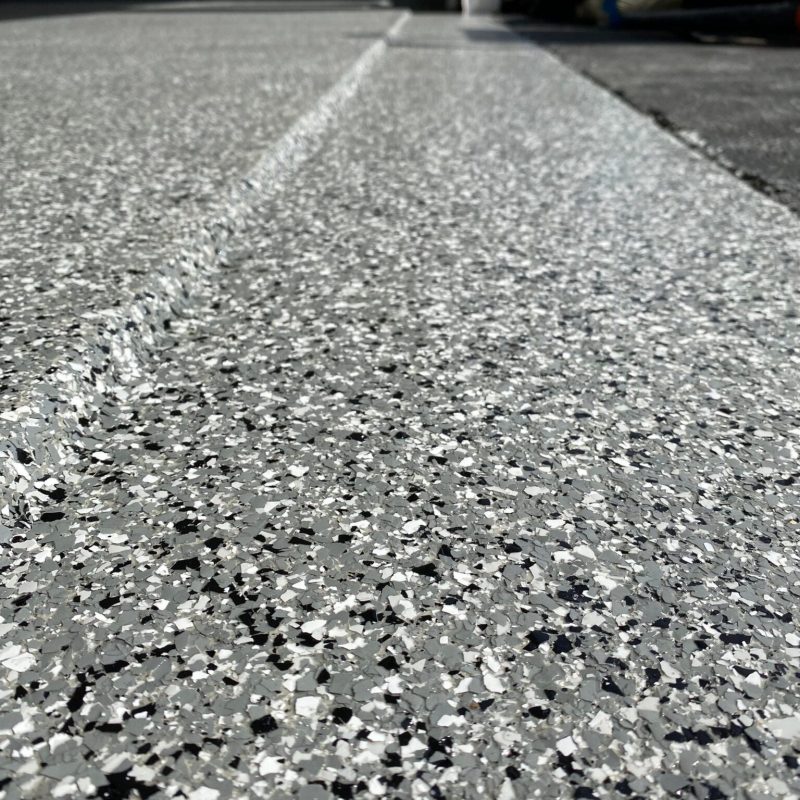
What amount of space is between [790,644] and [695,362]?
0.33 meters

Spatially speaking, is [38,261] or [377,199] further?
[377,199]

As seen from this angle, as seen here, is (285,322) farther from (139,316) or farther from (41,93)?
(41,93)

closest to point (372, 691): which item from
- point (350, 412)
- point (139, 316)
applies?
point (350, 412)

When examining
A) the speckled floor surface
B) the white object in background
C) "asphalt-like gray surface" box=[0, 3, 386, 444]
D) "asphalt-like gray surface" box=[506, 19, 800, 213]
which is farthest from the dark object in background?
the speckled floor surface

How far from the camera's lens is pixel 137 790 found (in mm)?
332

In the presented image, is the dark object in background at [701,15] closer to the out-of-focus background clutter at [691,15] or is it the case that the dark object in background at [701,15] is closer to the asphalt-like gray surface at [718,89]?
the out-of-focus background clutter at [691,15]

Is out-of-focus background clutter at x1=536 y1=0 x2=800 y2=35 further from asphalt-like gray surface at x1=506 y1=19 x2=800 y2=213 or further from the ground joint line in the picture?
the ground joint line

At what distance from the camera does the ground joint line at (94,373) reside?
0.51 m

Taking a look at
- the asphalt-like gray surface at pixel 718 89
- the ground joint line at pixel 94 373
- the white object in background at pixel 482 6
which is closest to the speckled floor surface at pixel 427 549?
the ground joint line at pixel 94 373

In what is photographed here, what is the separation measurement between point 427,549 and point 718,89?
8.00 ft

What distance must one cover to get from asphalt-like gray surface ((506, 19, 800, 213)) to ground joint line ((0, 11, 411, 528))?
0.84 meters

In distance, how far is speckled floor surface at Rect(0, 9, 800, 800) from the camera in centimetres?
35

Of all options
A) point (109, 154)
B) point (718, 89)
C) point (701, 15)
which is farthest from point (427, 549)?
point (701, 15)

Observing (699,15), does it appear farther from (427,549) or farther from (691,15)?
(427,549)
